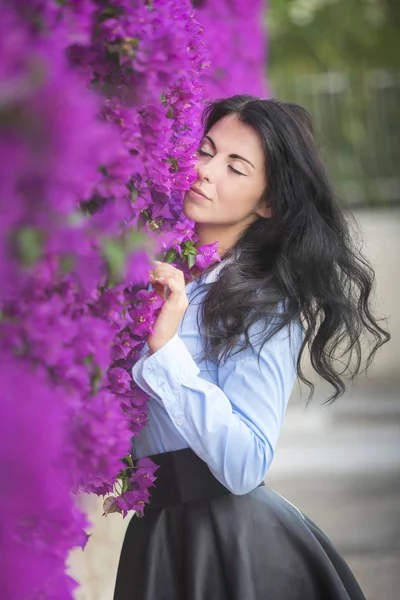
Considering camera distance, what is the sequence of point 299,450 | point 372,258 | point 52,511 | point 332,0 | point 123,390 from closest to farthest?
1. point 52,511
2. point 123,390
3. point 299,450
4. point 372,258
5. point 332,0

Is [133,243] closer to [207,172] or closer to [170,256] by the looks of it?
[170,256]

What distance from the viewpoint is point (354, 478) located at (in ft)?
20.5

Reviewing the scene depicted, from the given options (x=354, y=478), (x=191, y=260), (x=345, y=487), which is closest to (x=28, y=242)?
(x=191, y=260)

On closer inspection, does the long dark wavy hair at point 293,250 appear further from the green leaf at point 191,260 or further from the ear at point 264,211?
the green leaf at point 191,260

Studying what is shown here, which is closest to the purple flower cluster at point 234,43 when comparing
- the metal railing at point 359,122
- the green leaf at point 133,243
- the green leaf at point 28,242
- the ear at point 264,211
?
the ear at point 264,211

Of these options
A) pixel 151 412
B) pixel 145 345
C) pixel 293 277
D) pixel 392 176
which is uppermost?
pixel 392 176

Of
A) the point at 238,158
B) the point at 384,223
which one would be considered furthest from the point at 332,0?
the point at 238,158

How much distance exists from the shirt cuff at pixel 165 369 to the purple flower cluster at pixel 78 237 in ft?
0.14

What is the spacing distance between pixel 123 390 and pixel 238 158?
0.69 m

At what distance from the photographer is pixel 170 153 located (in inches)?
75.7

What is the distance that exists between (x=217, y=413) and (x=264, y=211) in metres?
0.66

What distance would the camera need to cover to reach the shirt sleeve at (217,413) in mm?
1906

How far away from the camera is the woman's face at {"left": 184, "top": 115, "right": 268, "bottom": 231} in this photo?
7.27ft

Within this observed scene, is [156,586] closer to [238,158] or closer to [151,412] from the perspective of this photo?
[151,412]
